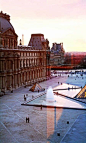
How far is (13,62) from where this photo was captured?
194 feet

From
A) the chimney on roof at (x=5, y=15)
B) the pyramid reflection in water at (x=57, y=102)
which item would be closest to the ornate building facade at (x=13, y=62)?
the chimney on roof at (x=5, y=15)

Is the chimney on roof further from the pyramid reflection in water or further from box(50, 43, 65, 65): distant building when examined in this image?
box(50, 43, 65, 65): distant building

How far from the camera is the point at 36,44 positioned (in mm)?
83875

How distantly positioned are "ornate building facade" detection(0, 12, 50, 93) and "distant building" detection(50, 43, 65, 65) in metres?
83.8

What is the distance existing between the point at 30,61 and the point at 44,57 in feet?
38.8

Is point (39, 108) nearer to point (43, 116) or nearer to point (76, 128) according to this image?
point (43, 116)

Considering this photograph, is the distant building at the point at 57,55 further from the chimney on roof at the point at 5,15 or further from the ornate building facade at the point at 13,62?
the chimney on roof at the point at 5,15

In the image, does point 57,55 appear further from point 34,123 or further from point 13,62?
point 34,123

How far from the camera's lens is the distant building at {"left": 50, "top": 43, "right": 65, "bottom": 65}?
162375mm

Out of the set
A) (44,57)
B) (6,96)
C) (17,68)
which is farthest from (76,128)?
(44,57)

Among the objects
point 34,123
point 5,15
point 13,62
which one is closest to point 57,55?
point 5,15

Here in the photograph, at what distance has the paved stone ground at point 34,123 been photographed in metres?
26.7

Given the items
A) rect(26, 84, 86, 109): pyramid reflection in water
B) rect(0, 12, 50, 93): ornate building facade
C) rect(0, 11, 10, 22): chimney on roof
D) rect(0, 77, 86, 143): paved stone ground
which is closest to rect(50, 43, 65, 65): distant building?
rect(0, 12, 50, 93): ornate building facade

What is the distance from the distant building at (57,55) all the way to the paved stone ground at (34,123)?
12035 centimetres
